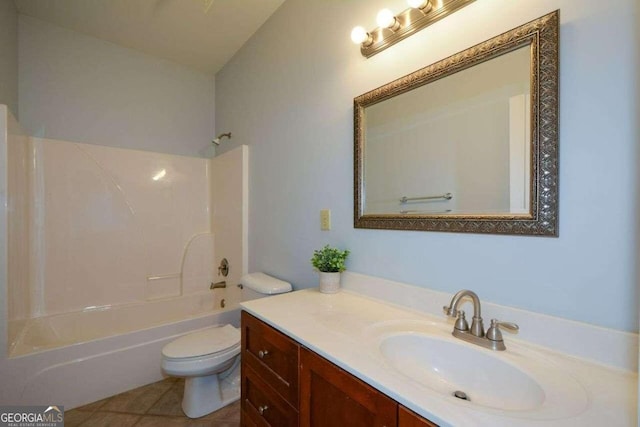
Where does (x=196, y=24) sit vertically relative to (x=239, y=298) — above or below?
above

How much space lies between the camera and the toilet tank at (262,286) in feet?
5.49

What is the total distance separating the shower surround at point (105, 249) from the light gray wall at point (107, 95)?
5.3 inches

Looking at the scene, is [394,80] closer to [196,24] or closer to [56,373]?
[196,24]

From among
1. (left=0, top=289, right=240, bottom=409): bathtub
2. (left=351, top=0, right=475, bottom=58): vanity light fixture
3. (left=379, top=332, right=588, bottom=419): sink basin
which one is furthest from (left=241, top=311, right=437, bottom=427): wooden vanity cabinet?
(left=351, top=0, right=475, bottom=58): vanity light fixture

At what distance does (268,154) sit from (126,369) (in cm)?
179

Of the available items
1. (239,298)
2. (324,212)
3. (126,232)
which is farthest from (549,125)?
(126,232)

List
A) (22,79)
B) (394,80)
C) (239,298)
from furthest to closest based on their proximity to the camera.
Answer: (239,298)
(22,79)
(394,80)

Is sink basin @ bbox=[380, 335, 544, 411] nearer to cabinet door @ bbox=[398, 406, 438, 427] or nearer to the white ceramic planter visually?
cabinet door @ bbox=[398, 406, 438, 427]

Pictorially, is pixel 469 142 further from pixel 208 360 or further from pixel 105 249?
pixel 105 249

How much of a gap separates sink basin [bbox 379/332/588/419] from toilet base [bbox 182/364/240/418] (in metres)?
1.39

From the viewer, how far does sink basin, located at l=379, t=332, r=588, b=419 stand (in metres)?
0.60

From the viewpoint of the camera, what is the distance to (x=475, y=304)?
2.83 ft

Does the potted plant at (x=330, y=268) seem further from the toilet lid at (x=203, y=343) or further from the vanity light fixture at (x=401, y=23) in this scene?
the vanity light fixture at (x=401, y=23)

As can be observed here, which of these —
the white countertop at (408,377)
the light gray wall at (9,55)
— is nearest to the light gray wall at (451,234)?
the white countertop at (408,377)
